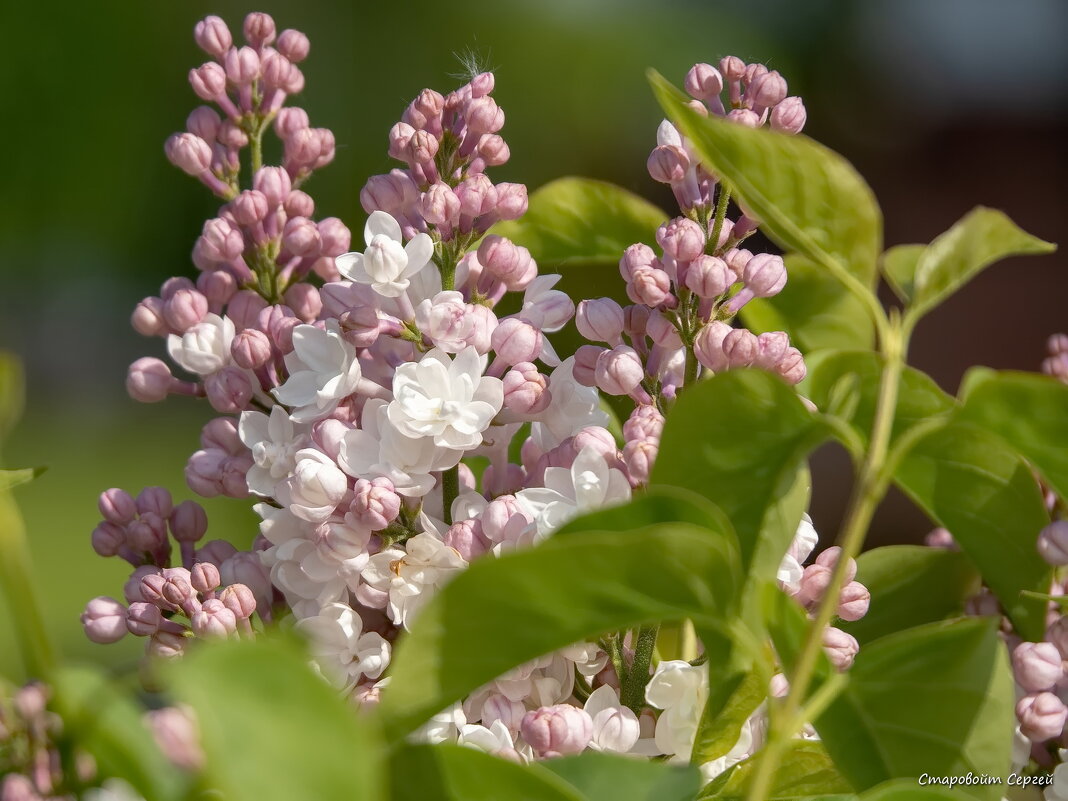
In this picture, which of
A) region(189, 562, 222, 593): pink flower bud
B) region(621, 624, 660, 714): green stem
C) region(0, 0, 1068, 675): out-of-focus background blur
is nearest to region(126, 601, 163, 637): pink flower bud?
region(189, 562, 222, 593): pink flower bud

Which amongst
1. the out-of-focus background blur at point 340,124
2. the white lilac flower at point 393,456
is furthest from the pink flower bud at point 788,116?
the out-of-focus background blur at point 340,124

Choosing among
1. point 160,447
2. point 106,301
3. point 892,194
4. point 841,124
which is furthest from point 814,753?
point 106,301

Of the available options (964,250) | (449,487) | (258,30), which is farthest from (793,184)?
(258,30)

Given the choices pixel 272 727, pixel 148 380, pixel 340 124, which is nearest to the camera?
pixel 272 727

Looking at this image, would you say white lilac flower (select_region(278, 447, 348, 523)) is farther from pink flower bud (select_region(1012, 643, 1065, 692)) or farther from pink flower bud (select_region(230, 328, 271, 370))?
pink flower bud (select_region(1012, 643, 1065, 692))

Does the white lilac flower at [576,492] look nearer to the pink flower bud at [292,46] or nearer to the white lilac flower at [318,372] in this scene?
the white lilac flower at [318,372]

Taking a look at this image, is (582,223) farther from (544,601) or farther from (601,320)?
(544,601)
